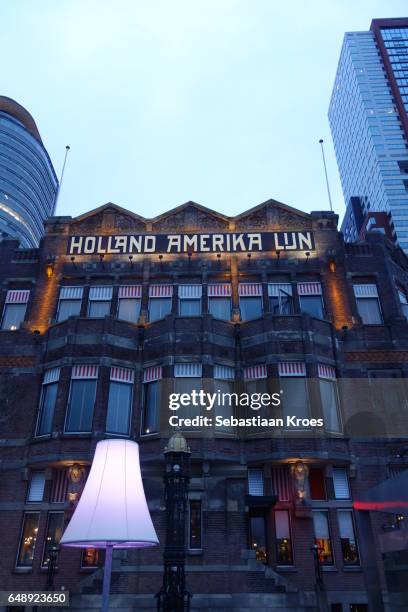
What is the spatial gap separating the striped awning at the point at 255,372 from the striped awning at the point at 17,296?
1178cm

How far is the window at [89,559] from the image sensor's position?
60.2 feet

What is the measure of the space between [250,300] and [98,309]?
7.65 metres

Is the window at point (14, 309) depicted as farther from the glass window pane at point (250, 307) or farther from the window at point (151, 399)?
the glass window pane at point (250, 307)

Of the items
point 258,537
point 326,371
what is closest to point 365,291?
point 326,371

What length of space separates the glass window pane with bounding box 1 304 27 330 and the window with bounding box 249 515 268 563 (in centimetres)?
1432

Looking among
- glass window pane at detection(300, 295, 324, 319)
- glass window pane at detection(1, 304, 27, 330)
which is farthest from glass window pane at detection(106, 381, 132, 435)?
glass window pane at detection(300, 295, 324, 319)

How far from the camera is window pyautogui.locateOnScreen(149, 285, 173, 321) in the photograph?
78.9 ft

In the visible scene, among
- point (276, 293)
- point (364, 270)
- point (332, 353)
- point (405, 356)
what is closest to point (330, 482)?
point (332, 353)

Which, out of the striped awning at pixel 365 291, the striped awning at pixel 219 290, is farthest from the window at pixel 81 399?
the striped awning at pixel 365 291

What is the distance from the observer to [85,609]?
51.4 feet

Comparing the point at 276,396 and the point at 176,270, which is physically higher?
the point at 176,270

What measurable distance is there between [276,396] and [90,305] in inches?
409

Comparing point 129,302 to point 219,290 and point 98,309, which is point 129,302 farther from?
point 219,290

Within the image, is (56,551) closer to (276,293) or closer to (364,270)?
(276,293)
